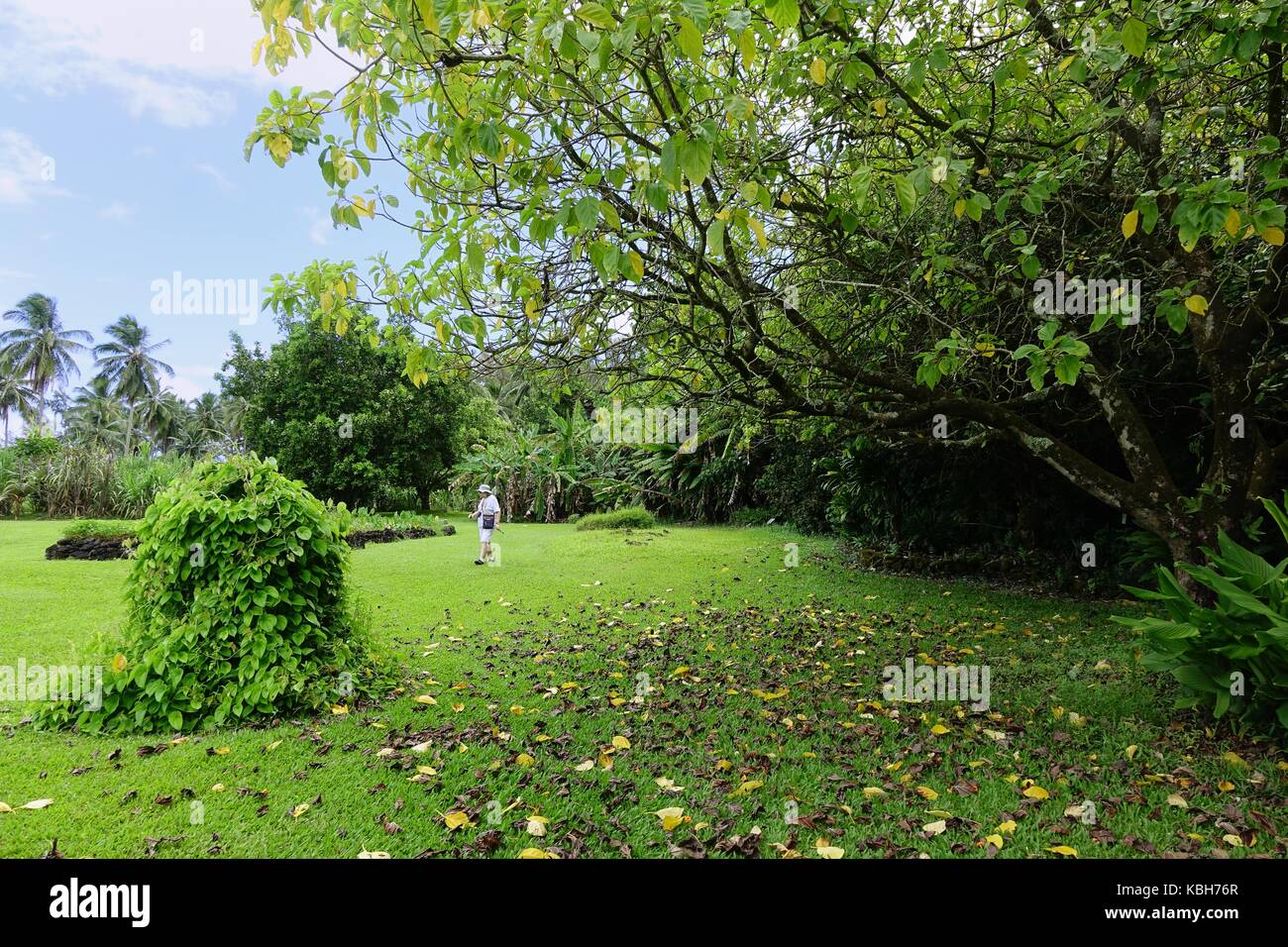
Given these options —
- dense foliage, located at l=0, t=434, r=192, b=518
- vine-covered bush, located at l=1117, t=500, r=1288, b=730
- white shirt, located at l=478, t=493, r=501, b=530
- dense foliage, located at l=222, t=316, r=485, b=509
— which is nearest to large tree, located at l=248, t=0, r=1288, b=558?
vine-covered bush, located at l=1117, t=500, r=1288, b=730

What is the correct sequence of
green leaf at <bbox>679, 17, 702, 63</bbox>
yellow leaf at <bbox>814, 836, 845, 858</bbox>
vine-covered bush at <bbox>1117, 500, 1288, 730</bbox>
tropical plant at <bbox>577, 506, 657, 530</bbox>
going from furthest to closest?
1. tropical plant at <bbox>577, 506, 657, 530</bbox>
2. vine-covered bush at <bbox>1117, 500, 1288, 730</bbox>
3. yellow leaf at <bbox>814, 836, 845, 858</bbox>
4. green leaf at <bbox>679, 17, 702, 63</bbox>

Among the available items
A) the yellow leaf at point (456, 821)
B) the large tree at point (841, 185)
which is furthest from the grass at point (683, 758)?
the large tree at point (841, 185)

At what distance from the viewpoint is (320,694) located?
502cm

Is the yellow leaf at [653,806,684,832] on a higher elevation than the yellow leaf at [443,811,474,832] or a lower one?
lower

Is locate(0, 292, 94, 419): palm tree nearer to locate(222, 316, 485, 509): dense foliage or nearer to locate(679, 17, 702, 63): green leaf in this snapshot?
locate(222, 316, 485, 509): dense foliage

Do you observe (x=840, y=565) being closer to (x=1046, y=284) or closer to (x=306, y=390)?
(x=1046, y=284)

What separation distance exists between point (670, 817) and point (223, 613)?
3.43 metres

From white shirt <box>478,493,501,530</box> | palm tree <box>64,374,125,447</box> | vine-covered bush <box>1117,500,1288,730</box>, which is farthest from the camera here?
palm tree <box>64,374,125,447</box>

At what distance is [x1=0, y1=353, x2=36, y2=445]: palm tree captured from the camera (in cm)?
5347

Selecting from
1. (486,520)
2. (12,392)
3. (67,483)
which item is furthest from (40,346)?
(486,520)

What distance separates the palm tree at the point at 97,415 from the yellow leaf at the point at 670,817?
52603 mm

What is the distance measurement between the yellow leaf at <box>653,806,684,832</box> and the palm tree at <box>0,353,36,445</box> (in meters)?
69.4

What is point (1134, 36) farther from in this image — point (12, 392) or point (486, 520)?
point (12, 392)
